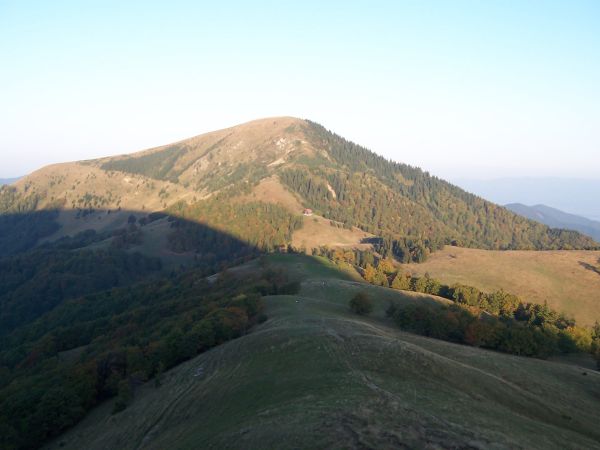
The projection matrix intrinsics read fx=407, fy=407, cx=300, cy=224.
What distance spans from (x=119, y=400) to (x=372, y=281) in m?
100

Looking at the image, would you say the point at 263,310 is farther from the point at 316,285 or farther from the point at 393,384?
the point at 393,384

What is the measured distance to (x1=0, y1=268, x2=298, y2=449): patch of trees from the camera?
62.8 metres

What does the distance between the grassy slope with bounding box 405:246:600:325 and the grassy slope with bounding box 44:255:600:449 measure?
317 ft

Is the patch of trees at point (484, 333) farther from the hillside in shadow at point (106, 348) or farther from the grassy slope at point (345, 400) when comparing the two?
the hillside in shadow at point (106, 348)

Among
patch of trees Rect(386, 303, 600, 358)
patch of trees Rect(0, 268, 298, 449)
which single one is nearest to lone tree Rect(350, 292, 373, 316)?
patch of trees Rect(386, 303, 600, 358)

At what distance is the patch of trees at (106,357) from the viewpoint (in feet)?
206

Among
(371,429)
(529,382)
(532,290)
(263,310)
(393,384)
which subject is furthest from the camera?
(532,290)

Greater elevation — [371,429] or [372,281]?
[371,429]

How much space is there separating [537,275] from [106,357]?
534 feet

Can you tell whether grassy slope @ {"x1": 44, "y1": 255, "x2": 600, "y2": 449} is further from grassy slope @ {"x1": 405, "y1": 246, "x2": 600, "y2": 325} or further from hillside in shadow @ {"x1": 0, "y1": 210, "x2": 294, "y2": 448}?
grassy slope @ {"x1": 405, "y1": 246, "x2": 600, "y2": 325}

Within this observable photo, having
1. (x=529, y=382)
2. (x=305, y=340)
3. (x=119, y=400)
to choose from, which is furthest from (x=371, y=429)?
(x=119, y=400)

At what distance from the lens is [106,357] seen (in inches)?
3100

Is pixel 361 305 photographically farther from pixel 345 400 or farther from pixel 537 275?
pixel 537 275

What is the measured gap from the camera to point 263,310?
8919 cm
